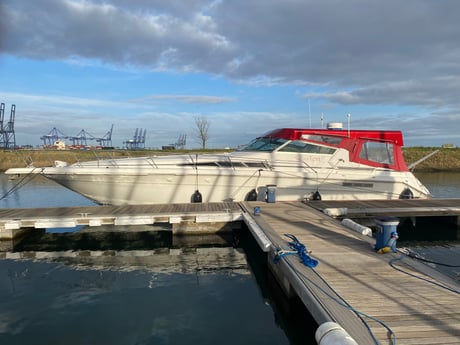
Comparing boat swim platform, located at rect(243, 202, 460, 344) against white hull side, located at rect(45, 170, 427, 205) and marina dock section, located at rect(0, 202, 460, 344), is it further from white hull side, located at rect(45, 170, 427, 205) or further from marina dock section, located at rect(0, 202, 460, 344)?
white hull side, located at rect(45, 170, 427, 205)

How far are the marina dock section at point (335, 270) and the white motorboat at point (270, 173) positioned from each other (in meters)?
0.88

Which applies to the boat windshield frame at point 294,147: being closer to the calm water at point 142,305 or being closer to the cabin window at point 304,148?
the cabin window at point 304,148

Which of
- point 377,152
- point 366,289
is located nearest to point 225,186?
point 377,152

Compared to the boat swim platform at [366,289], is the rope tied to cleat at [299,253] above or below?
above

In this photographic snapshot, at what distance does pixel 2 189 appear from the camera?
19.7 m

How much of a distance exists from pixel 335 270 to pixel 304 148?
680 cm

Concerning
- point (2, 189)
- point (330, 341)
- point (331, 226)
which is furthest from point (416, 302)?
point (2, 189)

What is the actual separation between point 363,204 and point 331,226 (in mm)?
3344

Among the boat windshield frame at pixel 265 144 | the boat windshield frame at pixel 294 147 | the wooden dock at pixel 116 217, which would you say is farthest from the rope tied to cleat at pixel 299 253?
the boat windshield frame at pixel 265 144

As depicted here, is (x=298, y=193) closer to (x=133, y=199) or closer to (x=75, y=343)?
(x=133, y=199)

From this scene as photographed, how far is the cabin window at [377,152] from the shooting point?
11.6 meters

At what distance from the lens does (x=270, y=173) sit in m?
10.9

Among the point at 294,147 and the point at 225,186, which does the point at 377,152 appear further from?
the point at 225,186

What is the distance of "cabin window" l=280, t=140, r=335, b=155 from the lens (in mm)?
11359
